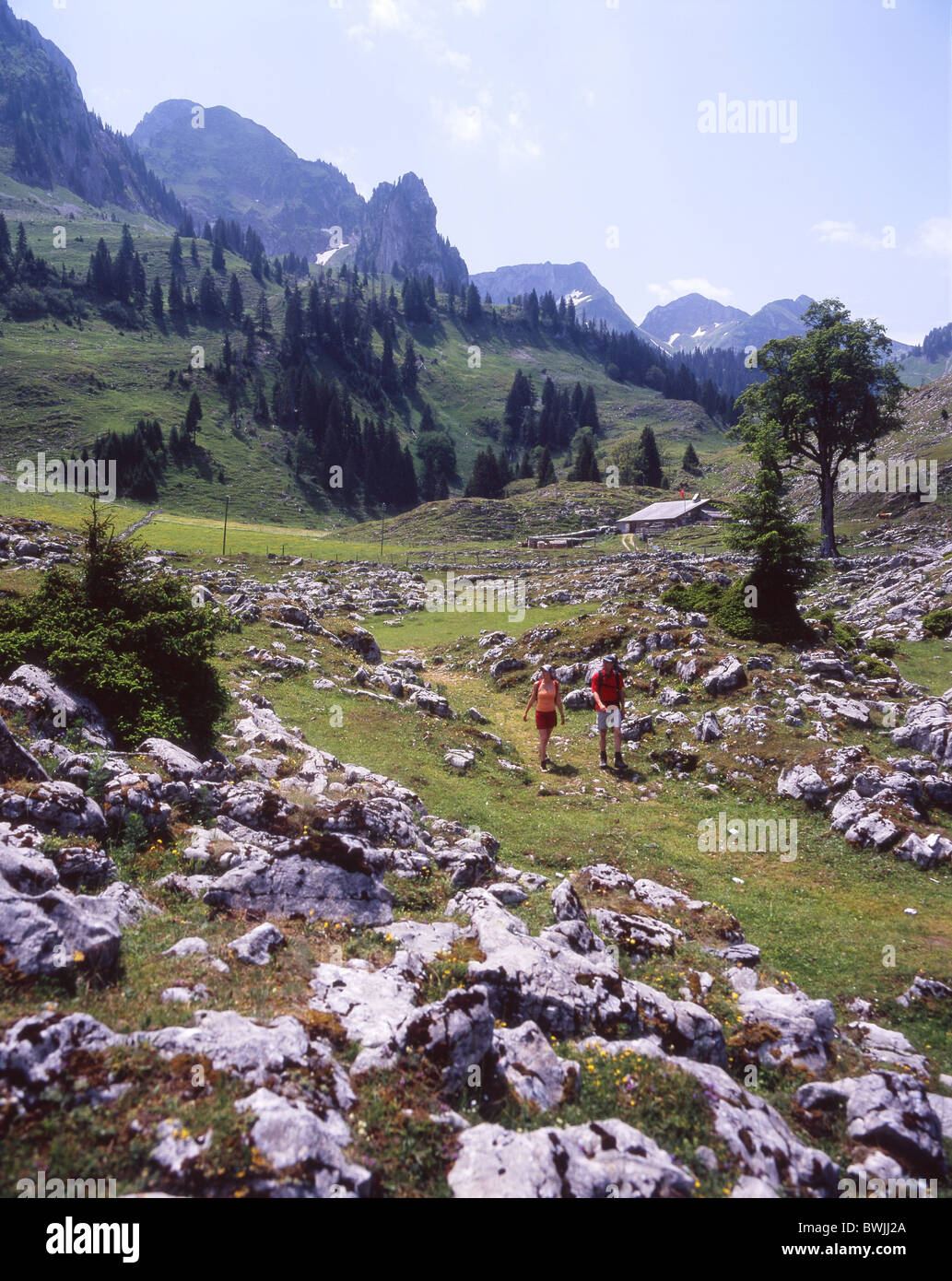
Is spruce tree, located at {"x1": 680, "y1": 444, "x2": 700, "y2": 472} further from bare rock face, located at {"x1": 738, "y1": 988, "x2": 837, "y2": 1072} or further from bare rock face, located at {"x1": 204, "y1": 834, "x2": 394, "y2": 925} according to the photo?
bare rock face, located at {"x1": 204, "y1": 834, "x2": 394, "y2": 925}

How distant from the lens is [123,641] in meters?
14.3

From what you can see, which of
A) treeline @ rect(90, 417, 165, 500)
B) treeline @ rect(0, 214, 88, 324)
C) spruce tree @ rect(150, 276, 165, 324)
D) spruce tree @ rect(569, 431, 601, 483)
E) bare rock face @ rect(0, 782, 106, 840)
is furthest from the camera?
spruce tree @ rect(150, 276, 165, 324)

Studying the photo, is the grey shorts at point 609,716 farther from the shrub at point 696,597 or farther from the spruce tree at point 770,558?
the shrub at point 696,597

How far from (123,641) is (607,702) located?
44.4 feet

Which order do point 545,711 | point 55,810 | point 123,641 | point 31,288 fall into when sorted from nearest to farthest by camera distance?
point 55,810 → point 123,641 → point 545,711 → point 31,288

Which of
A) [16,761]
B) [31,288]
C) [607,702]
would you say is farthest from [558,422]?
[16,761]

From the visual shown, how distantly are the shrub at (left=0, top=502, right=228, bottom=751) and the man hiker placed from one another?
10866mm

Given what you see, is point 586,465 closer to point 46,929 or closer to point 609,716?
point 609,716

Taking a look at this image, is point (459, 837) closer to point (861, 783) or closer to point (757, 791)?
point (757, 791)

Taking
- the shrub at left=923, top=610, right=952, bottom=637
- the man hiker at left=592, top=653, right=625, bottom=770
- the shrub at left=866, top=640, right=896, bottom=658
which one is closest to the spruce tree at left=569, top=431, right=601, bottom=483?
the shrub at left=923, top=610, right=952, bottom=637

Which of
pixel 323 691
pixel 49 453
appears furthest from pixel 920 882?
pixel 49 453

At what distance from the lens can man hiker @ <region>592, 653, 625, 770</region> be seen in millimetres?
18500
